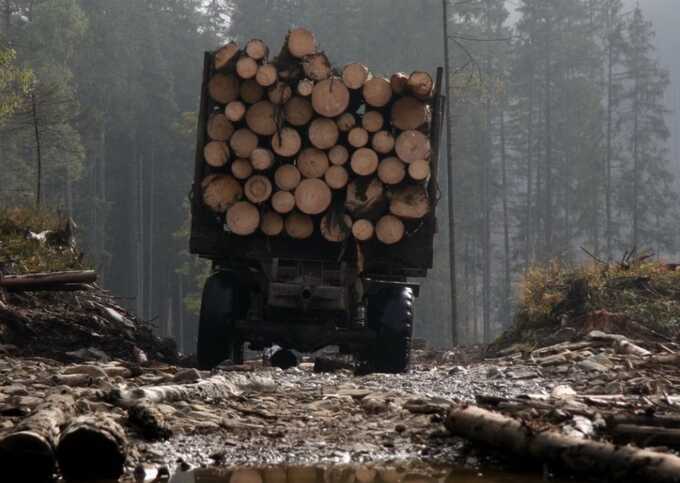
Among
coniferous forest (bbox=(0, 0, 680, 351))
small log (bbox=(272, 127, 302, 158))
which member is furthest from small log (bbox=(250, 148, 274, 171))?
coniferous forest (bbox=(0, 0, 680, 351))

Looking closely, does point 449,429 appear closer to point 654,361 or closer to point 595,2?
point 654,361

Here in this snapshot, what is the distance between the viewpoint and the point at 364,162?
431 inches

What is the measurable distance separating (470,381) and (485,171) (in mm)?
50247

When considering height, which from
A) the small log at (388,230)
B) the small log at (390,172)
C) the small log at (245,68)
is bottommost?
the small log at (388,230)

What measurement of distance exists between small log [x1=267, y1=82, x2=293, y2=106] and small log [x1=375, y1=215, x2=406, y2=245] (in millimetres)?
1709

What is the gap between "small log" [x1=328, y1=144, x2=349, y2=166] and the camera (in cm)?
1102

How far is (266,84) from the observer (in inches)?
436

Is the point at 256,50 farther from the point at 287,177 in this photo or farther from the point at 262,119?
the point at 287,177

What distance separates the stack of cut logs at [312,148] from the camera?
431 inches

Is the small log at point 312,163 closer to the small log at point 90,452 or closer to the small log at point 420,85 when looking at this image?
the small log at point 420,85

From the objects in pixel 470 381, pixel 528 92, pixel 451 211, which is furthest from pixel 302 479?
pixel 528 92

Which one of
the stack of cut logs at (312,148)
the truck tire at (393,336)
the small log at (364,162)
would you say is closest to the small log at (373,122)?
the stack of cut logs at (312,148)

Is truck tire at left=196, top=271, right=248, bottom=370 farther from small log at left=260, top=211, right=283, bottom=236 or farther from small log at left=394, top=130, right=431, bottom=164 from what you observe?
small log at left=394, top=130, right=431, bottom=164

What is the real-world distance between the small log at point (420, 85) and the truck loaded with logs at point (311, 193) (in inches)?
0.6
